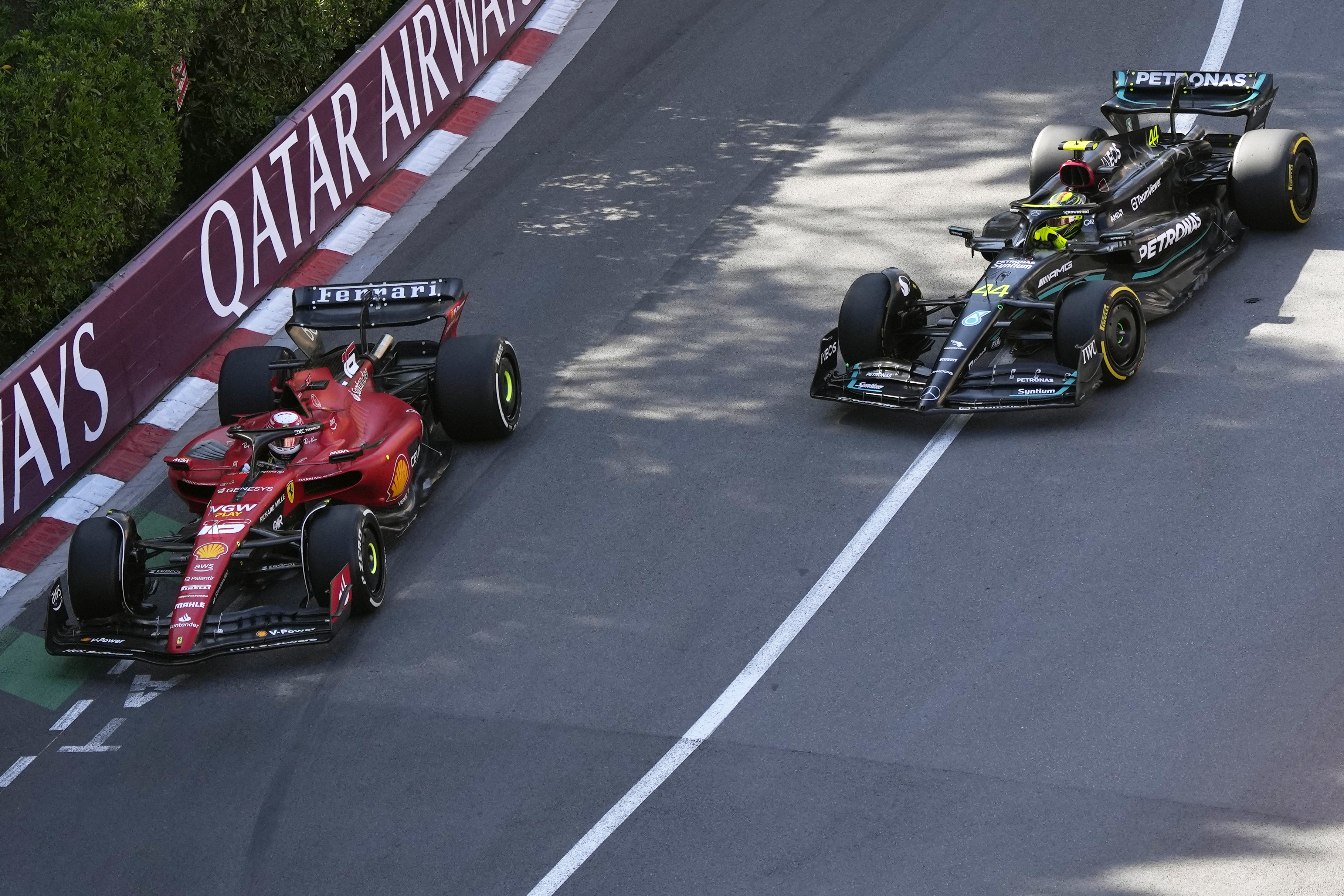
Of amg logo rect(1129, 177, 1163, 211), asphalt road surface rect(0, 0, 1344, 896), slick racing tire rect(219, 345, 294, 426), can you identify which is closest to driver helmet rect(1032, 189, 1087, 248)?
amg logo rect(1129, 177, 1163, 211)

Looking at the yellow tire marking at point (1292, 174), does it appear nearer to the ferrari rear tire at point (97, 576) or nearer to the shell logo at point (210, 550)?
the shell logo at point (210, 550)

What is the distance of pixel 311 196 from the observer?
1511 cm

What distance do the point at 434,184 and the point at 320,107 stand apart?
1385 mm

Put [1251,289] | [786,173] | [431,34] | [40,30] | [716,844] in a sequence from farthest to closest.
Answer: [431,34], [786,173], [40,30], [1251,289], [716,844]

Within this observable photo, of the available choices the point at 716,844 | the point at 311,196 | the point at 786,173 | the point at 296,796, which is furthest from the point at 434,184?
the point at 716,844

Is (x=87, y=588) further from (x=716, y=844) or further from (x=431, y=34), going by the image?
(x=431, y=34)

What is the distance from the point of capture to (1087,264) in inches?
456

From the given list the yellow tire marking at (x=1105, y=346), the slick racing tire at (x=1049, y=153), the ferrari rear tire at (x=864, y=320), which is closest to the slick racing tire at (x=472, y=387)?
the ferrari rear tire at (x=864, y=320)

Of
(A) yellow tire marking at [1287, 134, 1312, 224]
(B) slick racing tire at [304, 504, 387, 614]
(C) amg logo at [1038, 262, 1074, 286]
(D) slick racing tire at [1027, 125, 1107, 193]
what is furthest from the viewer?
(D) slick racing tire at [1027, 125, 1107, 193]

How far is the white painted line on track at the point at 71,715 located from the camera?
32.7 ft

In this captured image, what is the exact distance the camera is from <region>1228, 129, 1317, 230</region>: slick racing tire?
12188 millimetres

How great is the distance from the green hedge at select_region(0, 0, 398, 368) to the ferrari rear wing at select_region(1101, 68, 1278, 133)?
7.60m

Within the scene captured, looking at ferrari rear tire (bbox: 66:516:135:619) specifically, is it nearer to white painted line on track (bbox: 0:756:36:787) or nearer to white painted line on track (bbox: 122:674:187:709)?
white painted line on track (bbox: 122:674:187:709)

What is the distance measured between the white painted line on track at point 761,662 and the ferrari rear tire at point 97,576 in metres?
3.61
